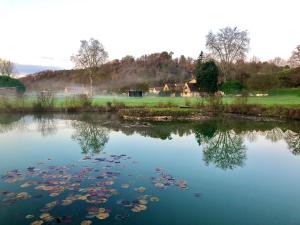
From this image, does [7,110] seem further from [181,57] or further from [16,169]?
[181,57]

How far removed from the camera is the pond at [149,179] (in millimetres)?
6465

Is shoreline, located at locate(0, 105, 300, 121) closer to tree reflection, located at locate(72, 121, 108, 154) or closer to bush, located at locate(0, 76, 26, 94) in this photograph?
tree reflection, located at locate(72, 121, 108, 154)

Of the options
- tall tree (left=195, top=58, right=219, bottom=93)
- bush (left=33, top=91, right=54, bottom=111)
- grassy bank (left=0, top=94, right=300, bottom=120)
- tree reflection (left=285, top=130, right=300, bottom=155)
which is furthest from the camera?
tall tree (left=195, top=58, right=219, bottom=93)

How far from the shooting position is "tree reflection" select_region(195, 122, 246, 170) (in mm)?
11545

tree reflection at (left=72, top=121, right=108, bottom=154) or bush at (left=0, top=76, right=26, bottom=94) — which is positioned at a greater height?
bush at (left=0, top=76, right=26, bottom=94)

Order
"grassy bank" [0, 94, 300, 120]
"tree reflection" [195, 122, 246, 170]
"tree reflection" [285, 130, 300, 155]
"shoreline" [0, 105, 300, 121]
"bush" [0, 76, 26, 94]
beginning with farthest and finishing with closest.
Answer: "bush" [0, 76, 26, 94] → "grassy bank" [0, 94, 300, 120] → "shoreline" [0, 105, 300, 121] → "tree reflection" [285, 130, 300, 155] → "tree reflection" [195, 122, 246, 170]

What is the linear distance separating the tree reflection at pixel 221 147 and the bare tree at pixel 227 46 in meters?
37.0

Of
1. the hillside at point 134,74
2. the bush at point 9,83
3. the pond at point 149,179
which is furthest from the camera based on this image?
the hillside at point 134,74

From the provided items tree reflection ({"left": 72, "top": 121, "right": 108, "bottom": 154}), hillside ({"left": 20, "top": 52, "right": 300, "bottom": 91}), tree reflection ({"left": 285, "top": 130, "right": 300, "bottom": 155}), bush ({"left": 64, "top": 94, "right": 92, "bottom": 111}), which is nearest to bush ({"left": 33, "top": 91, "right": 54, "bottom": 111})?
bush ({"left": 64, "top": 94, "right": 92, "bottom": 111})

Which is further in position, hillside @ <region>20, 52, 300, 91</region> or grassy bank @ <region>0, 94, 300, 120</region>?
hillside @ <region>20, 52, 300, 91</region>

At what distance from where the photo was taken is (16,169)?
9.90 metres

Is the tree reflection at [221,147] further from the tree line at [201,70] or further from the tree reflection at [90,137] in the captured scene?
the tree line at [201,70]

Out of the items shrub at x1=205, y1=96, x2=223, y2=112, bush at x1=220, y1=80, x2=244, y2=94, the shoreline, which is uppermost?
bush at x1=220, y1=80, x2=244, y2=94

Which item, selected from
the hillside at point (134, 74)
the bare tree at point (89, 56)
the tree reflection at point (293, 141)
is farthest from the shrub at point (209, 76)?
the tree reflection at point (293, 141)
